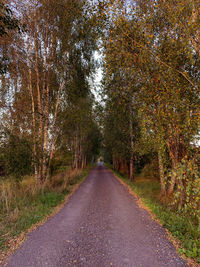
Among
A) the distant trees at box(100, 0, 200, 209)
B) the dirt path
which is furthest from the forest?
the dirt path

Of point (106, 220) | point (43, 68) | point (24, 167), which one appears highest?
point (43, 68)

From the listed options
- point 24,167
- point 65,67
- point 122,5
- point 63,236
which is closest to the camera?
point 63,236

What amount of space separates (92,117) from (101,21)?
19337 mm

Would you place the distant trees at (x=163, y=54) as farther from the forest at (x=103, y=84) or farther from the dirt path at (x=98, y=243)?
the dirt path at (x=98, y=243)

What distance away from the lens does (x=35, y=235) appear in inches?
183

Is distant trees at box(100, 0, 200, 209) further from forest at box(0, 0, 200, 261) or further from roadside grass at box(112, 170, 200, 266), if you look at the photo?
roadside grass at box(112, 170, 200, 266)

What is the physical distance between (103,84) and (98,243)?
9602 millimetres

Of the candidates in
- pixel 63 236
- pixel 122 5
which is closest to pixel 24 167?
pixel 63 236

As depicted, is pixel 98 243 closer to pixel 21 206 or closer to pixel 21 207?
pixel 21 207

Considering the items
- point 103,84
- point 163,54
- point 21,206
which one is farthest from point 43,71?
point 21,206

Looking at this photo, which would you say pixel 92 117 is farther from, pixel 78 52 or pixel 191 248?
pixel 191 248

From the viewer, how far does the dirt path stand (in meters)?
3.48

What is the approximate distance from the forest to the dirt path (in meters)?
0.78

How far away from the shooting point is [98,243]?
14.0 feet
